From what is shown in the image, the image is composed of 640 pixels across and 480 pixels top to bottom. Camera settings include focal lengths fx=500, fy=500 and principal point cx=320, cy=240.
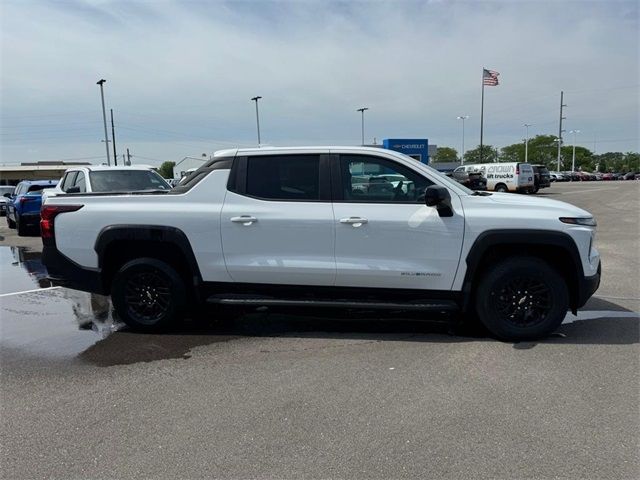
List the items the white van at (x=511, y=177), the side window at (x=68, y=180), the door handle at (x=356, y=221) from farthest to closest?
the white van at (x=511, y=177), the side window at (x=68, y=180), the door handle at (x=356, y=221)

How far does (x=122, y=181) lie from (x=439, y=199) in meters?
8.54

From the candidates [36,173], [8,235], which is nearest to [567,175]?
[8,235]

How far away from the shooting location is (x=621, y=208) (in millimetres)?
19266

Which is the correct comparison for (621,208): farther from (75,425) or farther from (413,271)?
(75,425)

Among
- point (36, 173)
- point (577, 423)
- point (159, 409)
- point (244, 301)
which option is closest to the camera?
point (577, 423)

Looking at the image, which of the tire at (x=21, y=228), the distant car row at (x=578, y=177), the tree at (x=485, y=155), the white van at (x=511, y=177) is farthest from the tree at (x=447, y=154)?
the tire at (x=21, y=228)

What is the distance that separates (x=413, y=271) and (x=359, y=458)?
210 cm

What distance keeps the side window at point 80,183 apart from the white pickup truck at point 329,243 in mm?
5912

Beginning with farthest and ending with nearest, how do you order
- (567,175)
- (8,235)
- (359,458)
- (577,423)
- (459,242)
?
(567,175)
(8,235)
(459,242)
(577,423)
(359,458)

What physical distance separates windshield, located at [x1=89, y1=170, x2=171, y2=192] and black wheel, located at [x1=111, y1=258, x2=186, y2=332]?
597 centimetres

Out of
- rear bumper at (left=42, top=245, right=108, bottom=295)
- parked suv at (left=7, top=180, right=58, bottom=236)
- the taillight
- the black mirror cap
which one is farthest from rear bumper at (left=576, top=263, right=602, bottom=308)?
parked suv at (left=7, top=180, right=58, bottom=236)

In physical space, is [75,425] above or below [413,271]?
below

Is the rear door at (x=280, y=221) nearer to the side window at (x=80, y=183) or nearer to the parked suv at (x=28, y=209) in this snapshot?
the side window at (x=80, y=183)

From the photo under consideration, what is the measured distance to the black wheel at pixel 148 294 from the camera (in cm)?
511
